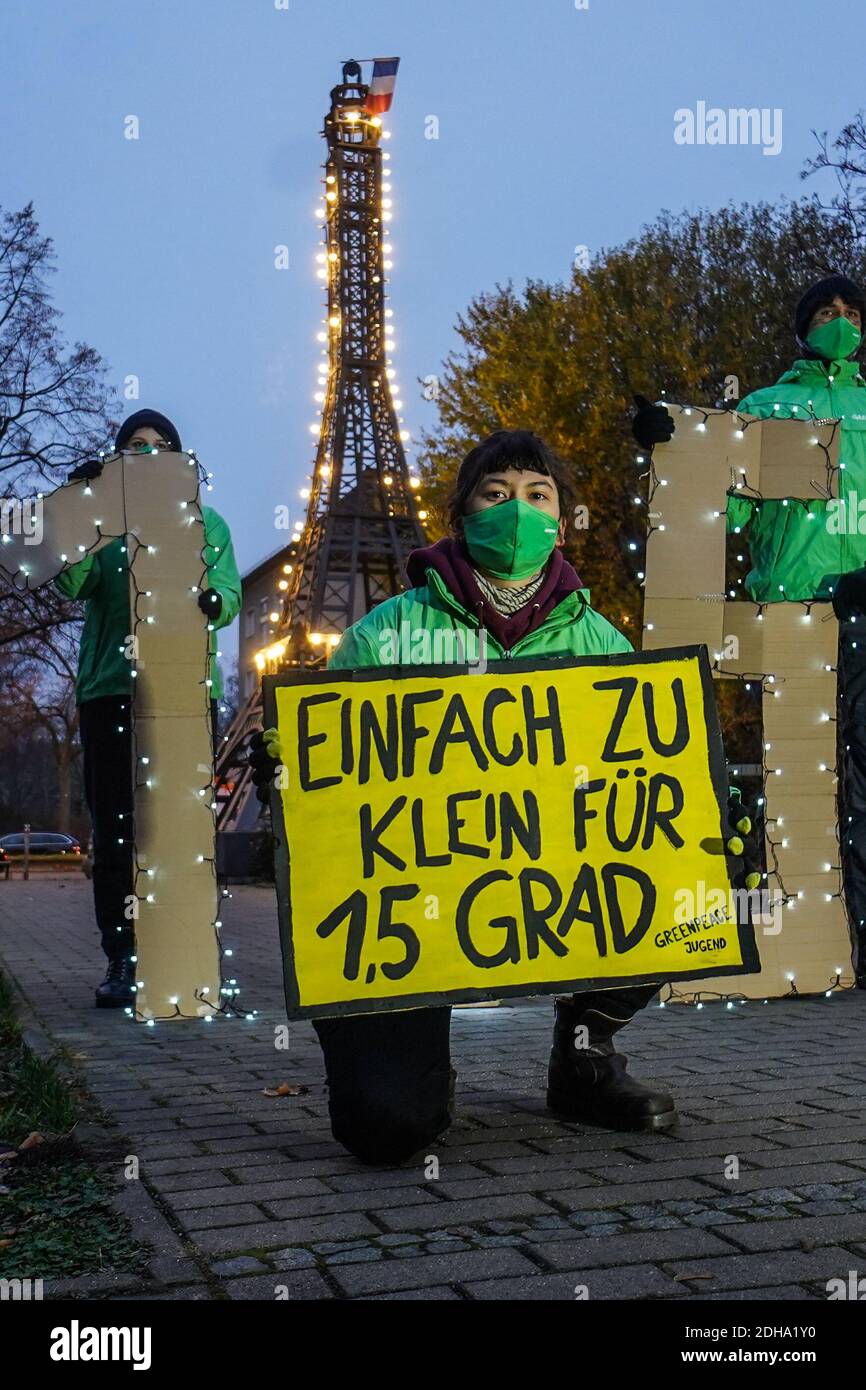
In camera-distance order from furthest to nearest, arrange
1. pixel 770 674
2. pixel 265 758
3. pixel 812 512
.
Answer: pixel 812 512
pixel 770 674
pixel 265 758

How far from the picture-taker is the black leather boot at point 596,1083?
430 cm

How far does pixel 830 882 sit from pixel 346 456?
40.8 metres

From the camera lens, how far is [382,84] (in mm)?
49312

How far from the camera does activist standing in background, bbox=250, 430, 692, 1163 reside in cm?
436

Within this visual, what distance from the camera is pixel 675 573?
6.86 metres

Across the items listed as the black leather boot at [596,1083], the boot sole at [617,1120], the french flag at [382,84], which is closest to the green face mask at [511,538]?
the black leather boot at [596,1083]

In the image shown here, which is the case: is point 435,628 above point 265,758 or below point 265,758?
above

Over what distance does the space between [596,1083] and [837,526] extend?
3747 millimetres

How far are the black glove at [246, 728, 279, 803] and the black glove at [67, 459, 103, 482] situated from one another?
269 cm

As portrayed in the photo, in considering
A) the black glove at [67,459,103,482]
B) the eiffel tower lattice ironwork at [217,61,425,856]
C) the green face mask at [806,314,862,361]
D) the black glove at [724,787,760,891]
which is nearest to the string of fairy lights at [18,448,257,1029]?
the black glove at [67,459,103,482]

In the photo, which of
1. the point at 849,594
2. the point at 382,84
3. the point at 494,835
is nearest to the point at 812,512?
the point at 849,594

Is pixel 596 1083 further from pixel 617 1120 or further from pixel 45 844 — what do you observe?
pixel 45 844
